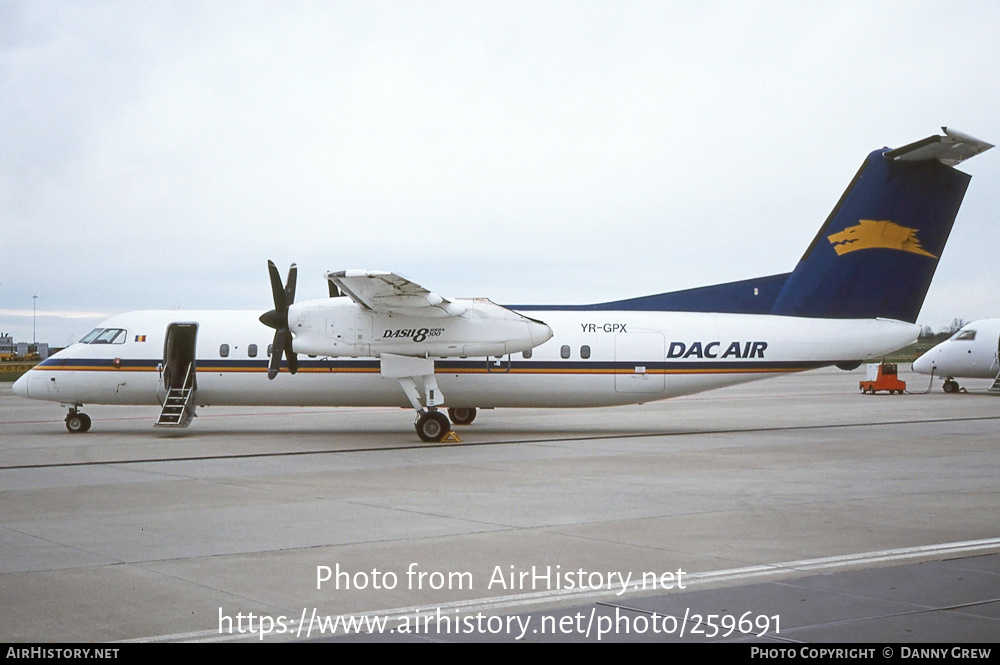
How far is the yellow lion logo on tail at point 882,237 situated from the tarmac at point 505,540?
4.21 metres

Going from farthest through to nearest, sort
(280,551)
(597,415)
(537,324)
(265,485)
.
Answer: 1. (597,415)
2. (537,324)
3. (265,485)
4. (280,551)

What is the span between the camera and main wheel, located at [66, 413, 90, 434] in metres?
23.5

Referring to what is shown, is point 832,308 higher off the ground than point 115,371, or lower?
higher

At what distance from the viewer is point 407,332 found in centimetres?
2114

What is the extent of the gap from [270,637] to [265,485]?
26.3ft

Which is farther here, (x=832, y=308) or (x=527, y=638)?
(x=832, y=308)

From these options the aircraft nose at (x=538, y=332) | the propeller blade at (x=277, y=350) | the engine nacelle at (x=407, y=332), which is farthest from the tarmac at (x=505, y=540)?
the aircraft nose at (x=538, y=332)

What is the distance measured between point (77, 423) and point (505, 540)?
1718cm

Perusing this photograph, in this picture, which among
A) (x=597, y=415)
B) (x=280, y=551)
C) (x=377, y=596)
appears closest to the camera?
(x=377, y=596)

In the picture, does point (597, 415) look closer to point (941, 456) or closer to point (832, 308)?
point (832, 308)

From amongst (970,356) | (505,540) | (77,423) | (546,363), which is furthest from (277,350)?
(970,356)

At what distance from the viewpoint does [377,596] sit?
7.48 meters
